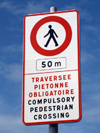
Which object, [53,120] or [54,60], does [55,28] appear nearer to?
[54,60]

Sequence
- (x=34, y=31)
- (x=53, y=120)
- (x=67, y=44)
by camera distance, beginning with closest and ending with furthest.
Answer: (x=53, y=120) < (x=67, y=44) < (x=34, y=31)

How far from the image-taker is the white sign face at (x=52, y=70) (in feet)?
13.4

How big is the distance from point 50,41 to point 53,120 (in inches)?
44.9

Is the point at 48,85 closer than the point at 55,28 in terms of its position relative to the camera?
Yes

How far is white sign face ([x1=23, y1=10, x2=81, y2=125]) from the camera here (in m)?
4.07

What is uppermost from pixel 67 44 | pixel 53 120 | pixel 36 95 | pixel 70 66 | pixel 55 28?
pixel 55 28

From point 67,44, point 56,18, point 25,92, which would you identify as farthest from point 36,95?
point 56,18

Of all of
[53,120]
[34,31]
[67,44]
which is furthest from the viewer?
[34,31]

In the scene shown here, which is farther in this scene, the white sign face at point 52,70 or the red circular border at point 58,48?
the red circular border at point 58,48

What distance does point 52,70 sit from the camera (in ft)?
13.9

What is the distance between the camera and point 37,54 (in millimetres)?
4383

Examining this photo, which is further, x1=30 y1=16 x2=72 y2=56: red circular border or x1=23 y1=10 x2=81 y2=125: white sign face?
x1=30 y1=16 x2=72 y2=56: red circular border

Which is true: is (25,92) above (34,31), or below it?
below

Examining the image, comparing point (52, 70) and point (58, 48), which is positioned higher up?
point (58, 48)
